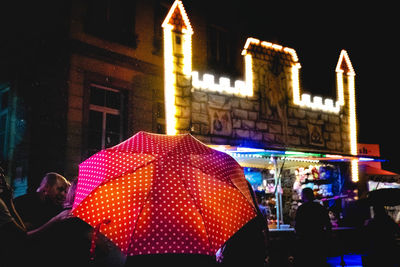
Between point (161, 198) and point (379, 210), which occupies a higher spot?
point (161, 198)

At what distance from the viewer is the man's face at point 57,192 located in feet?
15.8

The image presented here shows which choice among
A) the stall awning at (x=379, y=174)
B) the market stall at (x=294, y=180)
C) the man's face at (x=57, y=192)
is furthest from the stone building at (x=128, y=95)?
the stall awning at (x=379, y=174)

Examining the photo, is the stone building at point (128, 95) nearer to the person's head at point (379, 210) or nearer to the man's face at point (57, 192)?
the person's head at point (379, 210)

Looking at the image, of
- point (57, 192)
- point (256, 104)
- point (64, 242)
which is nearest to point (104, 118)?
point (256, 104)

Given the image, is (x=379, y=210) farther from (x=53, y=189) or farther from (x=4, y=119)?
(x=4, y=119)

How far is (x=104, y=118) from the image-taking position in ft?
39.5

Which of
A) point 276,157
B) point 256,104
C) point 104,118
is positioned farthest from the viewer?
point 104,118

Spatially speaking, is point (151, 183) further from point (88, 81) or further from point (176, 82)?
point (88, 81)

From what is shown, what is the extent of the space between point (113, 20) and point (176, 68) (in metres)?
5.09

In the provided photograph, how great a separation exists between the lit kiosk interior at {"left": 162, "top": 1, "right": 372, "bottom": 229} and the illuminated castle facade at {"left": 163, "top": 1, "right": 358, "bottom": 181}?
2 centimetres

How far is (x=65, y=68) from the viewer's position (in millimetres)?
11016

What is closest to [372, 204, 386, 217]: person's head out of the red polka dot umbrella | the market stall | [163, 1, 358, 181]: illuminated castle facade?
[163, 1, 358, 181]: illuminated castle facade

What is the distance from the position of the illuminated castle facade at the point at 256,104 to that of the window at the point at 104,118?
3.56m

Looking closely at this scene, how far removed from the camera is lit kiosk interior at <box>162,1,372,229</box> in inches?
353
